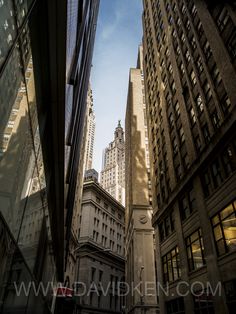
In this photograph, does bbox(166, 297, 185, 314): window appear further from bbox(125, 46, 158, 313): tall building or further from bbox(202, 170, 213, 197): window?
bbox(125, 46, 158, 313): tall building

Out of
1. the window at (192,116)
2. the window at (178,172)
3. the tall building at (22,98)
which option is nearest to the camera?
the tall building at (22,98)

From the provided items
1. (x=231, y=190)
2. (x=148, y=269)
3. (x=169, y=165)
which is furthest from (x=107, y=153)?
(x=231, y=190)

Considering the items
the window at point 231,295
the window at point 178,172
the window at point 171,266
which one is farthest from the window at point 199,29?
the window at point 231,295

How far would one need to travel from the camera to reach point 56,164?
843 cm

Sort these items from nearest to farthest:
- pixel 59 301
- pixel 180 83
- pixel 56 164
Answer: pixel 56 164, pixel 180 83, pixel 59 301

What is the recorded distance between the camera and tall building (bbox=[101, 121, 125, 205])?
492 feet

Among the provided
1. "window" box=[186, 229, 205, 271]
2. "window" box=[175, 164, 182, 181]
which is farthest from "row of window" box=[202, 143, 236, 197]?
"window" box=[175, 164, 182, 181]

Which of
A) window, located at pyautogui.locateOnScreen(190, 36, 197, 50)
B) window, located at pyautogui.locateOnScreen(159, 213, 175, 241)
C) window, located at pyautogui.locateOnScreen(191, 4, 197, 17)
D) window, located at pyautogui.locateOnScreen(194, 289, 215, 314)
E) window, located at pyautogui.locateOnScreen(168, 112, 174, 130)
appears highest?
window, located at pyautogui.locateOnScreen(191, 4, 197, 17)

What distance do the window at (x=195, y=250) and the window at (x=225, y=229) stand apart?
2.56 metres

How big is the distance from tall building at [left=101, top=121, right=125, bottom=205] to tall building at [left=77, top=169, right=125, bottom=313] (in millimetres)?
64248

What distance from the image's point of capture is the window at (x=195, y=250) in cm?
2108

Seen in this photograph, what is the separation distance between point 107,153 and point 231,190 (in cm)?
17883

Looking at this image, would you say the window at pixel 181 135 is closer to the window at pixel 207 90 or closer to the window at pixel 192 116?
the window at pixel 192 116

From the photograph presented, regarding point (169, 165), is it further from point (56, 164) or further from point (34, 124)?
point (34, 124)
